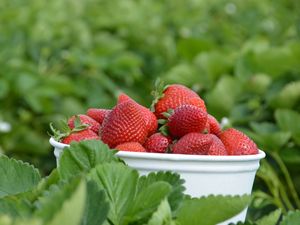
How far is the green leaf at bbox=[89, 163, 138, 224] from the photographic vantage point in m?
1.01

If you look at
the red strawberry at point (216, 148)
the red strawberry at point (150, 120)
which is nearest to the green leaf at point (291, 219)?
the red strawberry at point (216, 148)

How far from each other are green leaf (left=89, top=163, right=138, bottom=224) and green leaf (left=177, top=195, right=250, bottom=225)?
67 mm

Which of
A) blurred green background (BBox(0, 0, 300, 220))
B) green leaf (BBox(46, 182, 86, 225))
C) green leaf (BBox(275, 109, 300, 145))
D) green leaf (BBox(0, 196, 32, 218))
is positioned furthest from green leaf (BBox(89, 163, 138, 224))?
green leaf (BBox(275, 109, 300, 145))

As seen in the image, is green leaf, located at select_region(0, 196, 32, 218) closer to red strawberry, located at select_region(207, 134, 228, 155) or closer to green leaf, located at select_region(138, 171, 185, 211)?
green leaf, located at select_region(138, 171, 185, 211)

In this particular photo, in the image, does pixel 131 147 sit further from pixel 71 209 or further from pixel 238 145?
pixel 71 209

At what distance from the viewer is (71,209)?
76 cm

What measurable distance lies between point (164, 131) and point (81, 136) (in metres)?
0.15

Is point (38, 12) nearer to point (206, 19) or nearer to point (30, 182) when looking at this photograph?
point (206, 19)

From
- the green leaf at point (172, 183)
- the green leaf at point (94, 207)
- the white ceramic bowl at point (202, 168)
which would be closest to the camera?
the green leaf at point (94, 207)

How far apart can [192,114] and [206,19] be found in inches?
161

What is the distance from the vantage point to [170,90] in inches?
60.9

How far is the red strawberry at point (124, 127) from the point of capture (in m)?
1.41

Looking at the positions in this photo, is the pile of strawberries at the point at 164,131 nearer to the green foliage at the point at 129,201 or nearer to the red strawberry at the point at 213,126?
the red strawberry at the point at 213,126

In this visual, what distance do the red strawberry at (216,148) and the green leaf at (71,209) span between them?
614 mm
